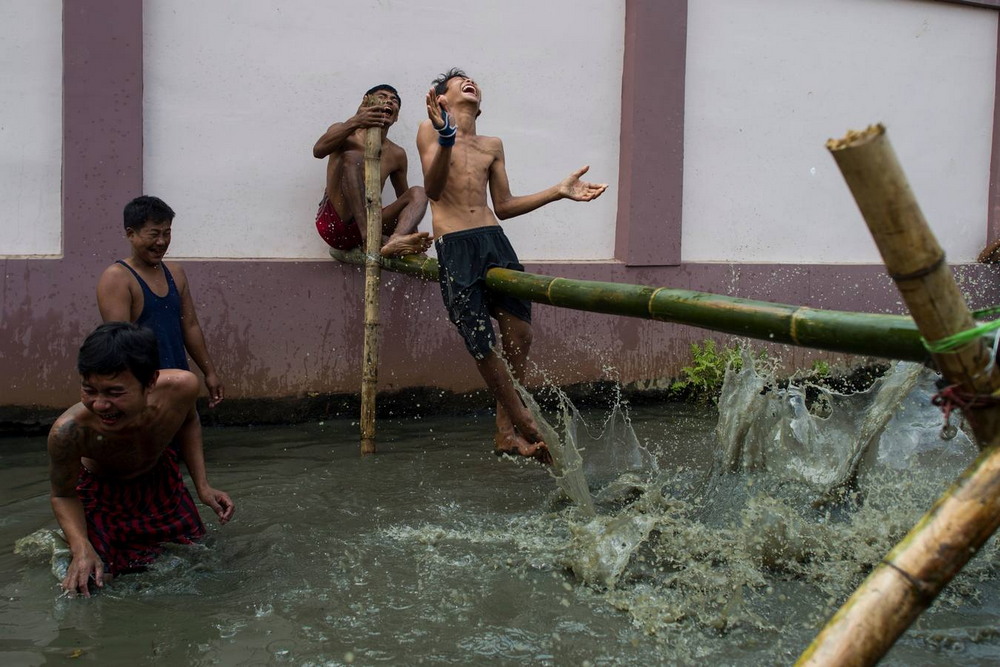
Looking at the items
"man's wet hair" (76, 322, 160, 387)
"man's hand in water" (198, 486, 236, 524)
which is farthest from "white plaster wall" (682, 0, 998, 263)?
"man's wet hair" (76, 322, 160, 387)

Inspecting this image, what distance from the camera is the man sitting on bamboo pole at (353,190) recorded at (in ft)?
18.9

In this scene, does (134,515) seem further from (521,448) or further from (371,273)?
(371,273)

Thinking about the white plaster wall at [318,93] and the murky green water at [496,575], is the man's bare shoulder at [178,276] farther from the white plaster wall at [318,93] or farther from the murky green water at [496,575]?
the white plaster wall at [318,93]

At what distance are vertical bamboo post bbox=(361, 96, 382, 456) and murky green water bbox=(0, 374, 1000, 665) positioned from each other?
0.41 m

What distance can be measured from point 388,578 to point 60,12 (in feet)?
13.1

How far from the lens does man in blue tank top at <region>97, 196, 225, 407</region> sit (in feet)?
13.9

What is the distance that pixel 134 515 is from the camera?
3510mm

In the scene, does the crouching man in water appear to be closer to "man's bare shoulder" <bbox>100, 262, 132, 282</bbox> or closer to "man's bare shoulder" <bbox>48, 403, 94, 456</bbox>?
"man's bare shoulder" <bbox>48, 403, 94, 456</bbox>

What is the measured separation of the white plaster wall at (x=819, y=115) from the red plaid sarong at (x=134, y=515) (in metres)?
4.73

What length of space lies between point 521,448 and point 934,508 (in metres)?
3.17

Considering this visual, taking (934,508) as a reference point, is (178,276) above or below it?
above

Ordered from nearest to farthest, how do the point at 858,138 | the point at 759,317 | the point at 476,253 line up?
the point at 858,138
the point at 759,317
the point at 476,253

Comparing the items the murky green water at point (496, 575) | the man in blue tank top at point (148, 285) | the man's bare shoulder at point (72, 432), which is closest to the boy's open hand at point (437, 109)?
the man in blue tank top at point (148, 285)

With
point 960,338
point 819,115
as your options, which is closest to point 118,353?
point 960,338
